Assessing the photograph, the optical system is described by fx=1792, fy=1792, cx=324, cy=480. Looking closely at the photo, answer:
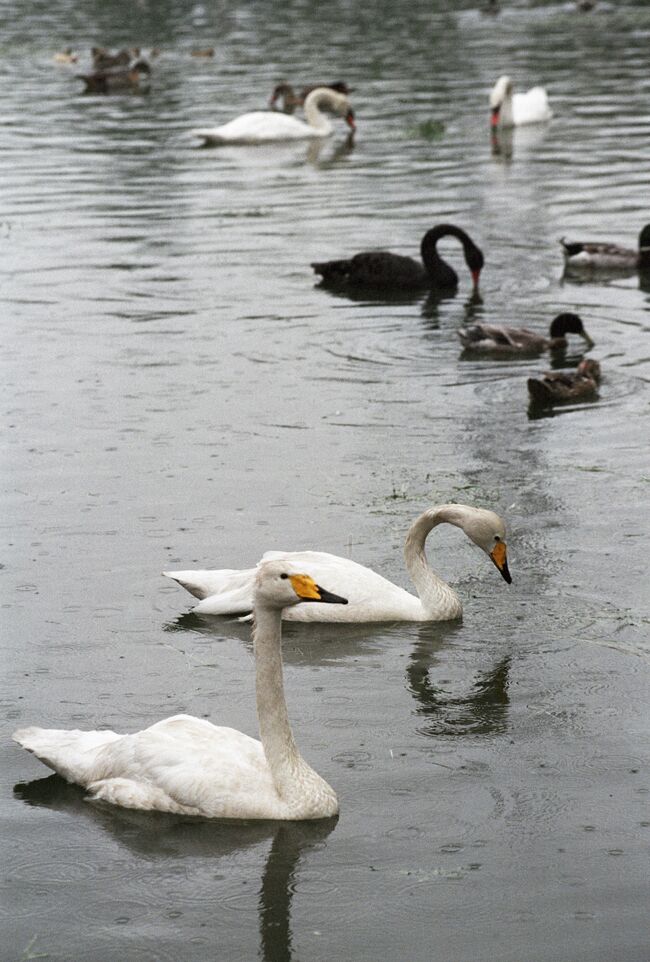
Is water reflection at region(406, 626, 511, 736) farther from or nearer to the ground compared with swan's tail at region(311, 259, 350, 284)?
nearer to the ground

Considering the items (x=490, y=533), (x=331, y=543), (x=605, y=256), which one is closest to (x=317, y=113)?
(x=605, y=256)

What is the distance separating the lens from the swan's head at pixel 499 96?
1323 inches

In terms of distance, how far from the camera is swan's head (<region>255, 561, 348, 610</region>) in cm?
855

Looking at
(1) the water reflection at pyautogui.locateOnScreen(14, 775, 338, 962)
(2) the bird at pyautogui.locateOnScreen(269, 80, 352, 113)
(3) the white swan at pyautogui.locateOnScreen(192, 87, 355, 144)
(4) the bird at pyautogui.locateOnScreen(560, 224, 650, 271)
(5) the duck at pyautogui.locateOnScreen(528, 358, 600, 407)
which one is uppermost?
(2) the bird at pyautogui.locateOnScreen(269, 80, 352, 113)

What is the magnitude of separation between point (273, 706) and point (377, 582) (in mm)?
2665

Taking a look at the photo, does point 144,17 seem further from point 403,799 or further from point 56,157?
point 403,799

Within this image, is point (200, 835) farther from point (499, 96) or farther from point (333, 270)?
point (499, 96)

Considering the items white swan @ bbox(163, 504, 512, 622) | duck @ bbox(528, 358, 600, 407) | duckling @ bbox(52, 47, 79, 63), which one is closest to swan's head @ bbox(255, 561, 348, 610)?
white swan @ bbox(163, 504, 512, 622)

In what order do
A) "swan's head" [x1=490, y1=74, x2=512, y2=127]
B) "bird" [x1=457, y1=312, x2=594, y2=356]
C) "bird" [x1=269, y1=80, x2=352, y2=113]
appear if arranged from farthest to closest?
"bird" [x1=269, y1=80, x2=352, y2=113] → "swan's head" [x1=490, y1=74, x2=512, y2=127] → "bird" [x1=457, y1=312, x2=594, y2=356]

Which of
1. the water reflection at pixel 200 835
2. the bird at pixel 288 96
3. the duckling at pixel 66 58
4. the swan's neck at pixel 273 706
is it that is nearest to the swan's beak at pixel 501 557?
the swan's neck at pixel 273 706

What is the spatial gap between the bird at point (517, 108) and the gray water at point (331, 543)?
3.38 m

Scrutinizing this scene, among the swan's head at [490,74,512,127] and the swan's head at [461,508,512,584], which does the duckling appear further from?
the swan's head at [461,508,512,584]

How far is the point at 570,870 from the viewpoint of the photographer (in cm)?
812

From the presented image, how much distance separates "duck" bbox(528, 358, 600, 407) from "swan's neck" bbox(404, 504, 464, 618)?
5.00m
